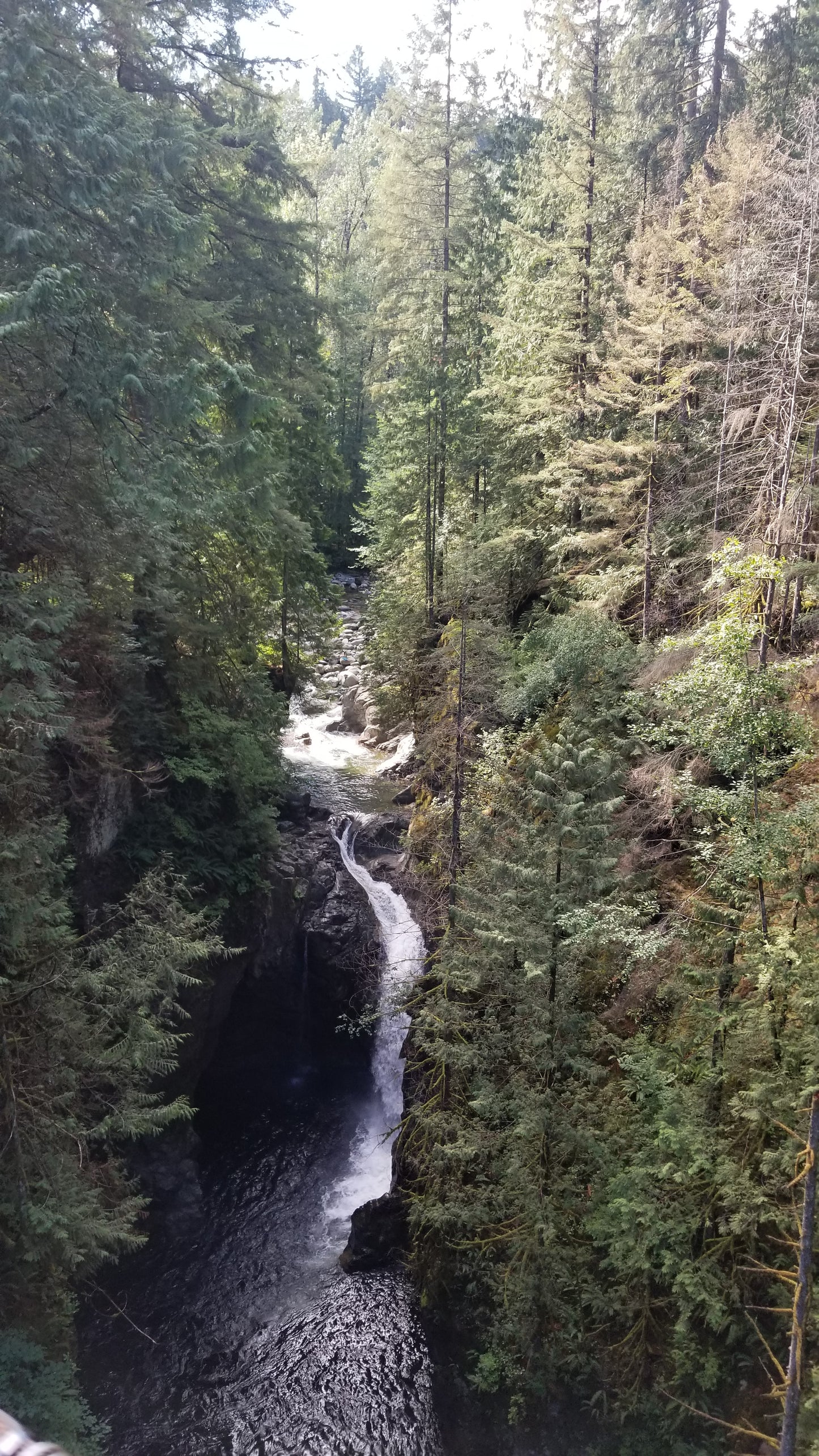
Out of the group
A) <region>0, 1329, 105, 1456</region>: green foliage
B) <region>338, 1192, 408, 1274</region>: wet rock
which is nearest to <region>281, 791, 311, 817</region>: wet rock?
<region>338, 1192, 408, 1274</region>: wet rock

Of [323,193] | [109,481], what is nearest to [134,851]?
[109,481]

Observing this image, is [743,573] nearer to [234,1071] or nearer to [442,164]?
[234,1071]

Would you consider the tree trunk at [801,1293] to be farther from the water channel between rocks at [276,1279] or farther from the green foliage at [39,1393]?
the green foliage at [39,1393]

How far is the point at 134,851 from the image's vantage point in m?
14.1

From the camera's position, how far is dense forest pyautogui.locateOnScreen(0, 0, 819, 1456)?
7.98 meters

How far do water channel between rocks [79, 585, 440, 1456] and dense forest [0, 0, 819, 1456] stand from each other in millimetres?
1132

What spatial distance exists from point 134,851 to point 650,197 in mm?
16905

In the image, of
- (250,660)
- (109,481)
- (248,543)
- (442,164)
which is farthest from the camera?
(442,164)

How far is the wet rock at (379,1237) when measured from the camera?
42.5 feet

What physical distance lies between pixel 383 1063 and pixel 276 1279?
4.70 m

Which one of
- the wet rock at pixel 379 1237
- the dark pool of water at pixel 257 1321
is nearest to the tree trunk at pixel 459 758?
the wet rock at pixel 379 1237

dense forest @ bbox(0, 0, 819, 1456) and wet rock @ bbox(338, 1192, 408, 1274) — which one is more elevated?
dense forest @ bbox(0, 0, 819, 1456)

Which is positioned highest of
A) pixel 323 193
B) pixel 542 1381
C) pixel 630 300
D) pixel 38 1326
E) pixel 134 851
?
pixel 323 193

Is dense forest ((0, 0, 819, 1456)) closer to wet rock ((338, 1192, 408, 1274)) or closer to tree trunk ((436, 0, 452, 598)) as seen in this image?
tree trunk ((436, 0, 452, 598))
